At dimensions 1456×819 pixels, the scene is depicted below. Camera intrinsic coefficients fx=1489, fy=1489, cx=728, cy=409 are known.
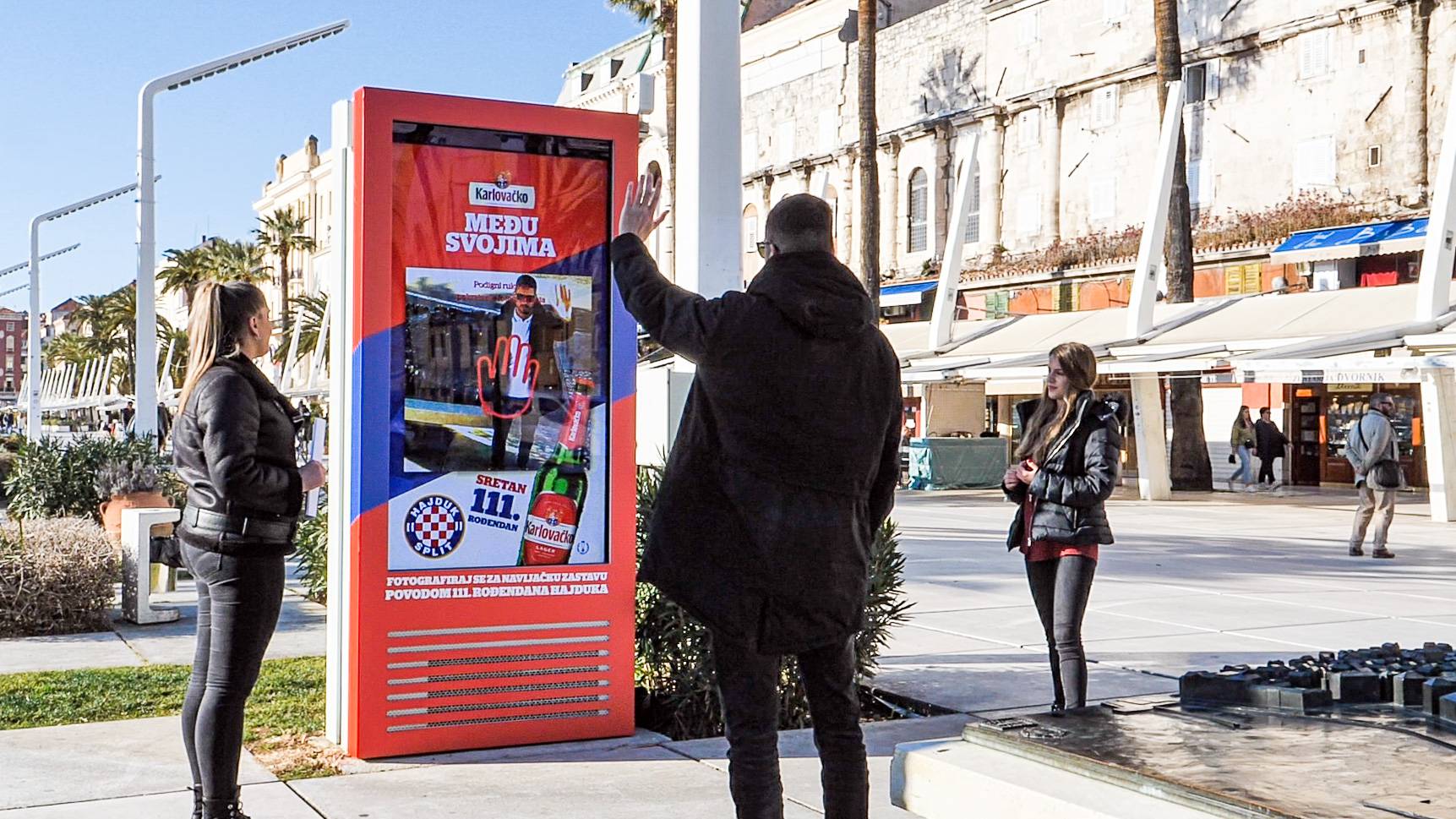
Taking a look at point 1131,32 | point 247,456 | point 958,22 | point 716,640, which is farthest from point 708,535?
point 958,22

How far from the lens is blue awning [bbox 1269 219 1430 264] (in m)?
26.5

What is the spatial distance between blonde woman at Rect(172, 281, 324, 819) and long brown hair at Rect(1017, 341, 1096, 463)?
299cm

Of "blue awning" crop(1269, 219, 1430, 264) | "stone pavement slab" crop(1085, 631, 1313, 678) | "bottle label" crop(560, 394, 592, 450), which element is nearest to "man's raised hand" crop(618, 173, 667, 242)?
"bottle label" crop(560, 394, 592, 450)

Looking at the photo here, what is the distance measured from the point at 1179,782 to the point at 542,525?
367 centimetres

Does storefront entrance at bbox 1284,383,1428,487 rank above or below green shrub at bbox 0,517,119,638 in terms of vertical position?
Answer: above

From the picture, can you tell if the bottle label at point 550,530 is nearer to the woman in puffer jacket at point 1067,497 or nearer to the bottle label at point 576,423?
the bottle label at point 576,423

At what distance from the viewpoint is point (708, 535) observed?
351 centimetres

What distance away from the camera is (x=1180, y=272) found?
88.4 ft

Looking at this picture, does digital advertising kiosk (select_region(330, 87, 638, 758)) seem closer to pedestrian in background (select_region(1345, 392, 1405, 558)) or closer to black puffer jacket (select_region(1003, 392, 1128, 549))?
black puffer jacket (select_region(1003, 392, 1128, 549))

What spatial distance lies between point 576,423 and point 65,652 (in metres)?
4.37

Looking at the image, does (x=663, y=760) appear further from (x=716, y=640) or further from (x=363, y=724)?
(x=716, y=640)

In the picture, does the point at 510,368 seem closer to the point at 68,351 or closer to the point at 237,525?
the point at 237,525

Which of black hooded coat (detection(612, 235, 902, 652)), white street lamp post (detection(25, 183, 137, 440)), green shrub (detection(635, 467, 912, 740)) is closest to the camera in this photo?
black hooded coat (detection(612, 235, 902, 652))

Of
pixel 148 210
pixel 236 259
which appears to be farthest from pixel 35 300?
pixel 236 259
